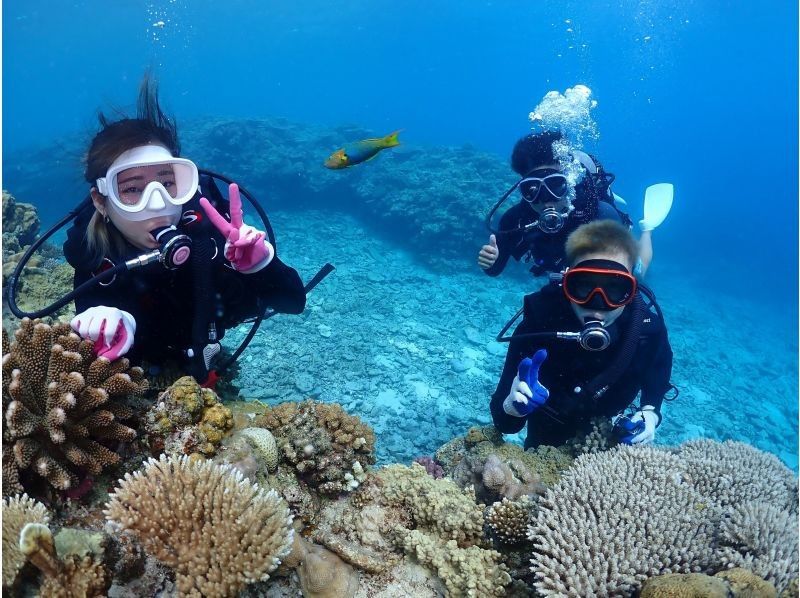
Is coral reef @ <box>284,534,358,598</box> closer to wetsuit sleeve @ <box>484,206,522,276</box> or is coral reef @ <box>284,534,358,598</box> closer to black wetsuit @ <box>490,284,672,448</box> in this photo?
black wetsuit @ <box>490,284,672,448</box>

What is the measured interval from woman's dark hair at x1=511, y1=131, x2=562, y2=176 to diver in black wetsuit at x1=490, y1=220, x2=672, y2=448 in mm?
2571

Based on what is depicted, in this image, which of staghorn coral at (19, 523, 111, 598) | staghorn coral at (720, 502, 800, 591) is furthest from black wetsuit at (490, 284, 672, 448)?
staghorn coral at (19, 523, 111, 598)

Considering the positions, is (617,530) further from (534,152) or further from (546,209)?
(534,152)

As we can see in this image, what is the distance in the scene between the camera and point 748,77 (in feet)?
338

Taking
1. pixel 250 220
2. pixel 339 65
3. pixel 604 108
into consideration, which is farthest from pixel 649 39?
pixel 250 220

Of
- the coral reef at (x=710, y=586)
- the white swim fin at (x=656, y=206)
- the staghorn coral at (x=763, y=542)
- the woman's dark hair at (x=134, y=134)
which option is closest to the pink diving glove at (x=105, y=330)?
the woman's dark hair at (x=134, y=134)

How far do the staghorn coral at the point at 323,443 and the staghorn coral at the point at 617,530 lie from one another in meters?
1.32

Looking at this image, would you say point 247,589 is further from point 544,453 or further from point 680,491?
point 544,453

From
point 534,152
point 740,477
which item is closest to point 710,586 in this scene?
point 740,477

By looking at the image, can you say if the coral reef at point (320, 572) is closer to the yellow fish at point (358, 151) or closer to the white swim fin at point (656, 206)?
the yellow fish at point (358, 151)

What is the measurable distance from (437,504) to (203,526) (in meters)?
1.56

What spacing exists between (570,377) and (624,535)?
202 cm

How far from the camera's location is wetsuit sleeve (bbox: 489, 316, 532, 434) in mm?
4379

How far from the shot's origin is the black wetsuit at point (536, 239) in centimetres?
625
